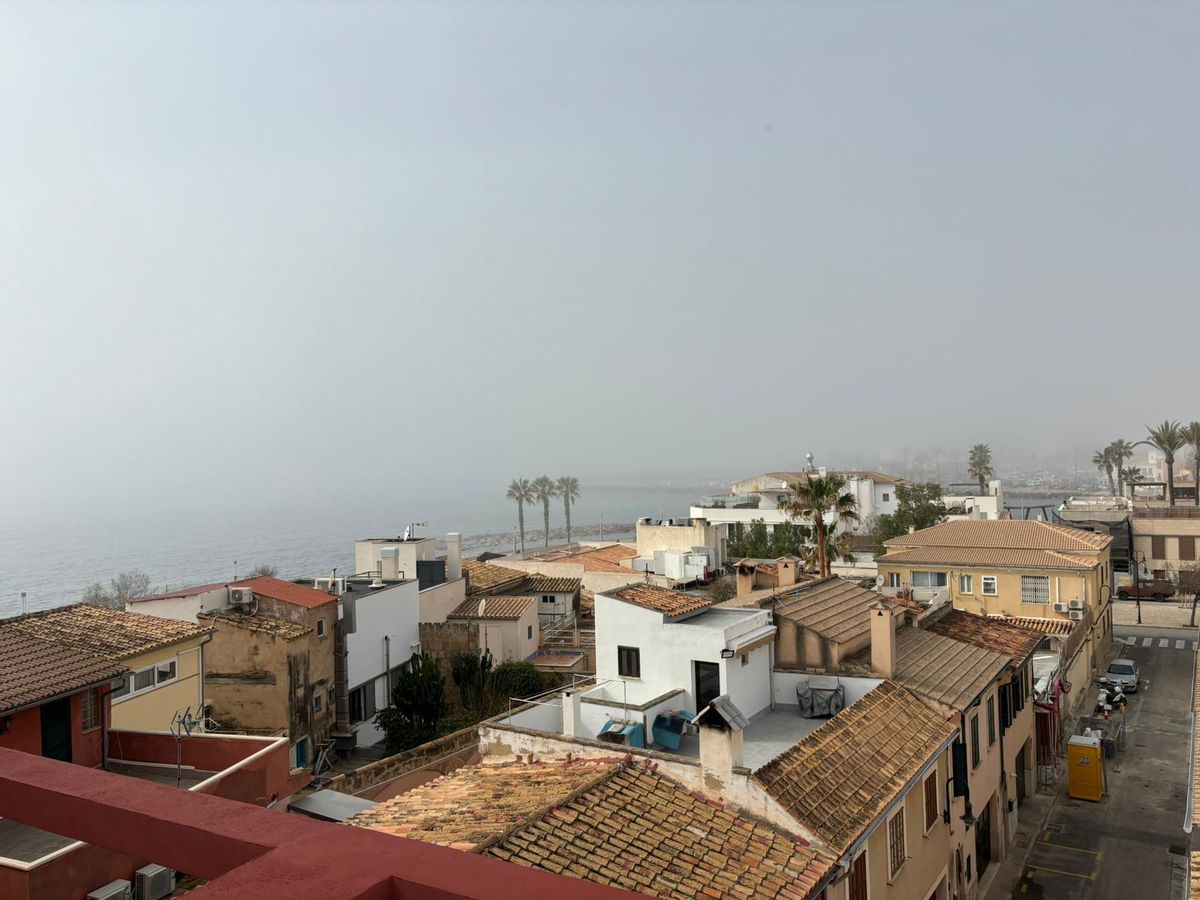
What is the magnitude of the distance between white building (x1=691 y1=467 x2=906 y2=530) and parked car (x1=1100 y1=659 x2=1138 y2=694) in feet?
113

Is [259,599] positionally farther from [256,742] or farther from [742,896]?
[742,896]

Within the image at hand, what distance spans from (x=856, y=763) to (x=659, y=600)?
275 inches

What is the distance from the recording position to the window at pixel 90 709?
14766 mm

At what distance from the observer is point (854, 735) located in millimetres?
16469

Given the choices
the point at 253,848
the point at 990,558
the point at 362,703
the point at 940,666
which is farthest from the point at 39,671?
the point at 990,558

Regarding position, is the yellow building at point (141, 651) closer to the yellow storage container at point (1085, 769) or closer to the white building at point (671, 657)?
the white building at point (671, 657)

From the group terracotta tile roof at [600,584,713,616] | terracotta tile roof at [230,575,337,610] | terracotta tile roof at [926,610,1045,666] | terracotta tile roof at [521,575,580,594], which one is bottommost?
terracotta tile roof at [521,575,580,594]

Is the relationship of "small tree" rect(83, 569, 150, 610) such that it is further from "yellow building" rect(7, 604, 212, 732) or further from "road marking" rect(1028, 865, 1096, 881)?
"road marking" rect(1028, 865, 1096, 881)

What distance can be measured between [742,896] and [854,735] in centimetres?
596

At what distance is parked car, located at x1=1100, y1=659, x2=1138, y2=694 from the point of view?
1481 inches

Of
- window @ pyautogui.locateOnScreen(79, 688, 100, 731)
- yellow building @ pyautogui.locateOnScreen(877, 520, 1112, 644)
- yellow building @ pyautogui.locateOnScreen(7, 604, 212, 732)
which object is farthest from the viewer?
yellow building @ pyautogui.locateOnScreen(877, 520, 1112, 644)

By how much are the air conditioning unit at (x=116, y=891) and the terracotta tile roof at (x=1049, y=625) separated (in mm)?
35323

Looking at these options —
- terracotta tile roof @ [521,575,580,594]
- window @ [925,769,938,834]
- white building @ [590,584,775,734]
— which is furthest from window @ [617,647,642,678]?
terracotta tile roof @ [521,575,580,594]

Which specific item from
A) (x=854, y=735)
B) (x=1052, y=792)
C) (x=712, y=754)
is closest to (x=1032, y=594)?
(x=1052, y=792)
